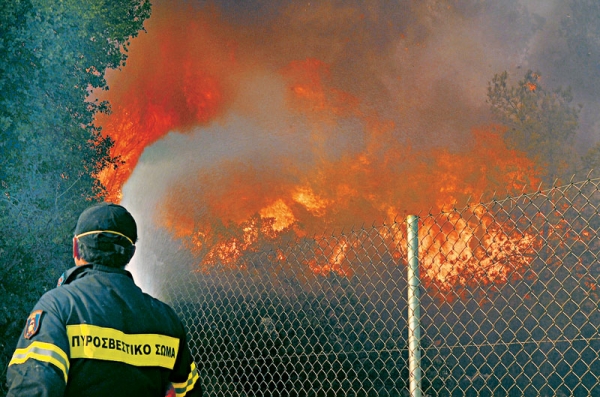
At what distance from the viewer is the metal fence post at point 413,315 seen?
3342 mm

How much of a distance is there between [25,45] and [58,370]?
1189cm

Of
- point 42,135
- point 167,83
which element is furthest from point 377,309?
point 42,135

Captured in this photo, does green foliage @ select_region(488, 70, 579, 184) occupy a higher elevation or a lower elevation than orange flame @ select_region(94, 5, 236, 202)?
lower

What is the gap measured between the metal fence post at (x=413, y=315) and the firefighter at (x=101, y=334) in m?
1.23

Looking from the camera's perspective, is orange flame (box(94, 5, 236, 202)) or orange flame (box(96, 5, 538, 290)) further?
orange flame (box(96, 5, 538, 290))

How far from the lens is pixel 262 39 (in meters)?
21.1

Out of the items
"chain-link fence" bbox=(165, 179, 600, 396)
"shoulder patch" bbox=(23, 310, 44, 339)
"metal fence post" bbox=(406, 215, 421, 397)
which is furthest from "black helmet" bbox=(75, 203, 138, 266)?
"metal fence post" bbox=(406, 215, 421, 397)

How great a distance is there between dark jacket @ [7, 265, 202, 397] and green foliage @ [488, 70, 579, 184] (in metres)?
23.4

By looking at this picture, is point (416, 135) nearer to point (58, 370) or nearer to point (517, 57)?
point (517, 57)

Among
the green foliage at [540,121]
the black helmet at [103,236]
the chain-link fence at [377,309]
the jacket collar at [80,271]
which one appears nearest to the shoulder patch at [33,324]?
the jacket collar at [80,271]

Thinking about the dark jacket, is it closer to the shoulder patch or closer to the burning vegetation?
the shoulder patch

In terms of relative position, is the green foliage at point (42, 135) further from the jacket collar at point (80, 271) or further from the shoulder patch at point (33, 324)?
the shoulder patch at point (33, 324)

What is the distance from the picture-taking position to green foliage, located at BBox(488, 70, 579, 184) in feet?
78.8

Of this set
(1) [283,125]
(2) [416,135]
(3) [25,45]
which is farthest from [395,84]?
(3) [25,45]
